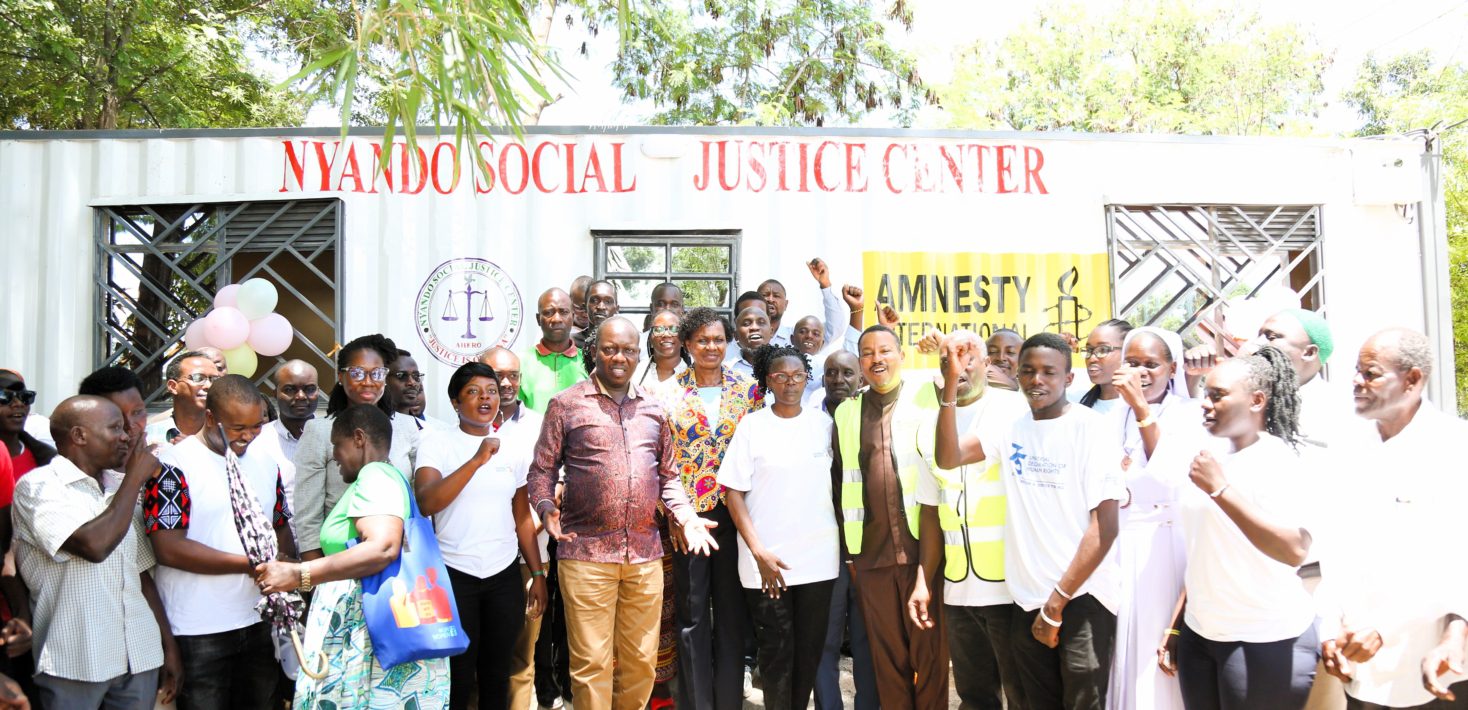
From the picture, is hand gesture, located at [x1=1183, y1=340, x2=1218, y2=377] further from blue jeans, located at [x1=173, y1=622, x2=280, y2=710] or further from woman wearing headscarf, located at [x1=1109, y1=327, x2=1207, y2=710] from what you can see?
blue jeans, located at [x1=173, y1=622, x2=280, y2=710]

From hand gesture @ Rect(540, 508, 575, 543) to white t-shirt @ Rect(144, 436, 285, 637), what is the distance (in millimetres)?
1014

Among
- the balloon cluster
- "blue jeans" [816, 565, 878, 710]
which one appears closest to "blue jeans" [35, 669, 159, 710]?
"blue jeans" [816, 565, 878, 710]

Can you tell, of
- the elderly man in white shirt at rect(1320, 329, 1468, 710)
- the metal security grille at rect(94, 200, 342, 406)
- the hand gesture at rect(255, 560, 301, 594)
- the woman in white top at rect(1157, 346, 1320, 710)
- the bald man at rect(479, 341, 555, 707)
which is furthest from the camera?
the metal security grille at rect(94, 200, 342, 406)

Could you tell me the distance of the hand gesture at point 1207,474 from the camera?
2.67 meters

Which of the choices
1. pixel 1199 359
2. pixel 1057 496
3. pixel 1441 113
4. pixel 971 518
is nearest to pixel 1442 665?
pixel 1057 496

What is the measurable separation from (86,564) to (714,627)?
2.32m

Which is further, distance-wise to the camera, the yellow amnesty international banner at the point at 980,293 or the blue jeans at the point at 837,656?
the yellow amnesty international banner at the point at 980,293

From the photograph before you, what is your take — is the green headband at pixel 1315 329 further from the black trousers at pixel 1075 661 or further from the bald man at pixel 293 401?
the bald man at pixel 293 401

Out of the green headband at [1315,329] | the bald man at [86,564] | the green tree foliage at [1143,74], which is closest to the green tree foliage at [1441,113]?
the green tree foliage at [1143,74]

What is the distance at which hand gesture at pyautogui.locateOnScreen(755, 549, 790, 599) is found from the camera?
151 inches

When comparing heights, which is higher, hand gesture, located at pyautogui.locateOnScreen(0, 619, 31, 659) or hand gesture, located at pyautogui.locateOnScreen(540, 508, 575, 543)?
hand gesture, located at pyautogui.locateOnScreen(540, 508, 575, 543)

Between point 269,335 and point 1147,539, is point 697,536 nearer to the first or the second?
point 1147,539

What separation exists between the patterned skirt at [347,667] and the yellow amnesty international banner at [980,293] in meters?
4.39

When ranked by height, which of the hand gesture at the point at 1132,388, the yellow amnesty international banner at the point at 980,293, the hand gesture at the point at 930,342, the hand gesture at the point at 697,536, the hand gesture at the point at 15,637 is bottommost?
the hand gesture at the point at 15,637
